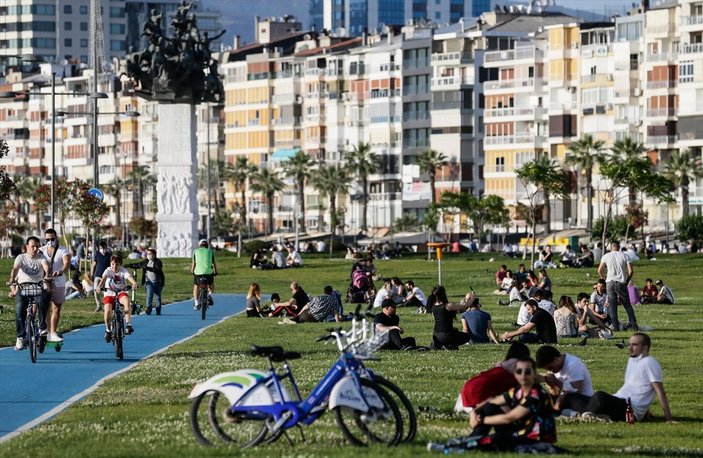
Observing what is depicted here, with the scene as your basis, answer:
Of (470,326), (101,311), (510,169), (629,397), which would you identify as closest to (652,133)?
(510,169)

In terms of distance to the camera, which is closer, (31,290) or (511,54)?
(31,290)

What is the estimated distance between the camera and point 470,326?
3578 cm

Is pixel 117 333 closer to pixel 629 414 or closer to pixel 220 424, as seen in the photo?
pixel 629 414

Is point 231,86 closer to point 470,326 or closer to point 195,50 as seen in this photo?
point 195,50

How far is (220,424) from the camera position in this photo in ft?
62.9

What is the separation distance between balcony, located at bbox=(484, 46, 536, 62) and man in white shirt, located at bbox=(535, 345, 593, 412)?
137189mm

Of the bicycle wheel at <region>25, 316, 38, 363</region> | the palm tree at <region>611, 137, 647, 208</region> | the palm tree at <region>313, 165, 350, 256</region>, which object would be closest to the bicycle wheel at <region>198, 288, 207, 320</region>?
the bicycle wheel at <region>25, 316, 38, 363</region>

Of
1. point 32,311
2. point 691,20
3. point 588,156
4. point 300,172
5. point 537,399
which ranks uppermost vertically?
point 691,20

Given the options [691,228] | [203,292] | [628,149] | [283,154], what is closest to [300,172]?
[283,154]

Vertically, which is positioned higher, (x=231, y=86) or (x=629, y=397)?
(x=231, y=86)

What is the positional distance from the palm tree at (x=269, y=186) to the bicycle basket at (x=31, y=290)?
5897 inches

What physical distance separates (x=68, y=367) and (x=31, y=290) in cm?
158

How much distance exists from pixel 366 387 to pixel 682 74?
126 meters

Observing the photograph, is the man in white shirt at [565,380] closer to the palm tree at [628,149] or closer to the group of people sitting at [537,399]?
the group of people sitting at [537,399]
